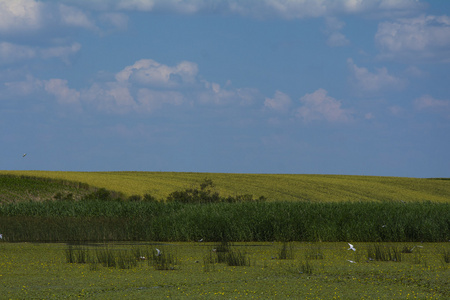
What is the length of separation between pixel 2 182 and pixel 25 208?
515 inches

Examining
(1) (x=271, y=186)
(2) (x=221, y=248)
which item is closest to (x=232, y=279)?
(2) (x=221, y=248)

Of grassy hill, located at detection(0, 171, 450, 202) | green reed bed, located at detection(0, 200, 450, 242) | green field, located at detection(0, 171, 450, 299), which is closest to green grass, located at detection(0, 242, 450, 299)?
green field, located at detection(0, 171, 450, 299)

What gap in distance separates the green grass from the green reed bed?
4.43 metres

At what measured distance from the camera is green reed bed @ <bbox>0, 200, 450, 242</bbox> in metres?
18.9

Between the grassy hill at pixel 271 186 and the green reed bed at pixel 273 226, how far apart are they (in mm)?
15840

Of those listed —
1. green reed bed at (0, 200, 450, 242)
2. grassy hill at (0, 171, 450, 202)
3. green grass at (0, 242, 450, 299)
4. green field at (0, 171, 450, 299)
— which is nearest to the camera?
green grass at (0, 242, 450, 299)

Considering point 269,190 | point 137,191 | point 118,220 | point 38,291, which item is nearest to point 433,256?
point 38,291

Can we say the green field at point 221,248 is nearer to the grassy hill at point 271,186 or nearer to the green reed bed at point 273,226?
the green reed bed at point 273,226

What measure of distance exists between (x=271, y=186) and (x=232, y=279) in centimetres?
3633

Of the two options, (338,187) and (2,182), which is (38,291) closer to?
(2,182)

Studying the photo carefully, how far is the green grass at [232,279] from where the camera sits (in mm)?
9242

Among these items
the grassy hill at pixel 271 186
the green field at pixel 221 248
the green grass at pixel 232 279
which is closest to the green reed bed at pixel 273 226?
the green field at pixel 221 248

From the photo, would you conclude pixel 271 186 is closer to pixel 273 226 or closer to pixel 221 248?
pixel 273 226

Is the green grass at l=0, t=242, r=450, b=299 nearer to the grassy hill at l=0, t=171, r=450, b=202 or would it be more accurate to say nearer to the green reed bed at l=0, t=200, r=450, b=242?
the green reed bed at l=0, t=200, r=450, b=242
